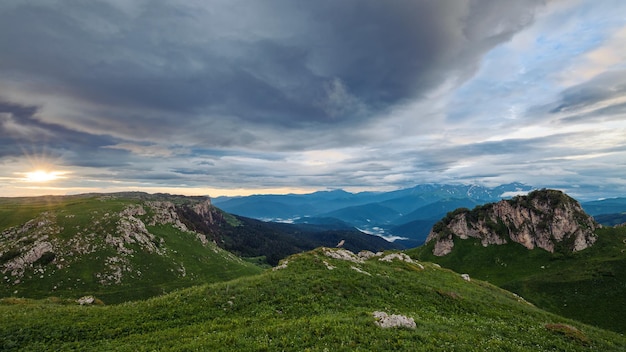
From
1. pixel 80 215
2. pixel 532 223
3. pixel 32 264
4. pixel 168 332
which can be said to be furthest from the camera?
pixel 532 223

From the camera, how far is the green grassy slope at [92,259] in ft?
290

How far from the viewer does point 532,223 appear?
13825 cm

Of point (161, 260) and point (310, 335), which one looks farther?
point (161, 260)

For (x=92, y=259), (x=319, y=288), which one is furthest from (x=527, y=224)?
(x=92, y=259)

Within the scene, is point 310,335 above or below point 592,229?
above

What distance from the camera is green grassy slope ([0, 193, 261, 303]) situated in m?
88.4

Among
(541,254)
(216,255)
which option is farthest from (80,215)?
(541,254)

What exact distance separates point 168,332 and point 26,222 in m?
145

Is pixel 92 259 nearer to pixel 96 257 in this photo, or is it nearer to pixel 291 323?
pixel 96 257

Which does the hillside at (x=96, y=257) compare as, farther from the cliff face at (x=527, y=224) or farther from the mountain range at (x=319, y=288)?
the cliff face at (x=527, y=224)

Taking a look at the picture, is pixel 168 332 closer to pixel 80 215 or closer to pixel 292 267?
pixel 292 267

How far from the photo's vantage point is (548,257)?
396ft

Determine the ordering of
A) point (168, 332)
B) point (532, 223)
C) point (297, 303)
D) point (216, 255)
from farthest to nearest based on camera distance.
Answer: point (216, 255) → point (532, 223) → point (297, 303) → point (168, 332)

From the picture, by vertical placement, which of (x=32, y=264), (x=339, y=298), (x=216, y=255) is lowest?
(x=216, y=255)
